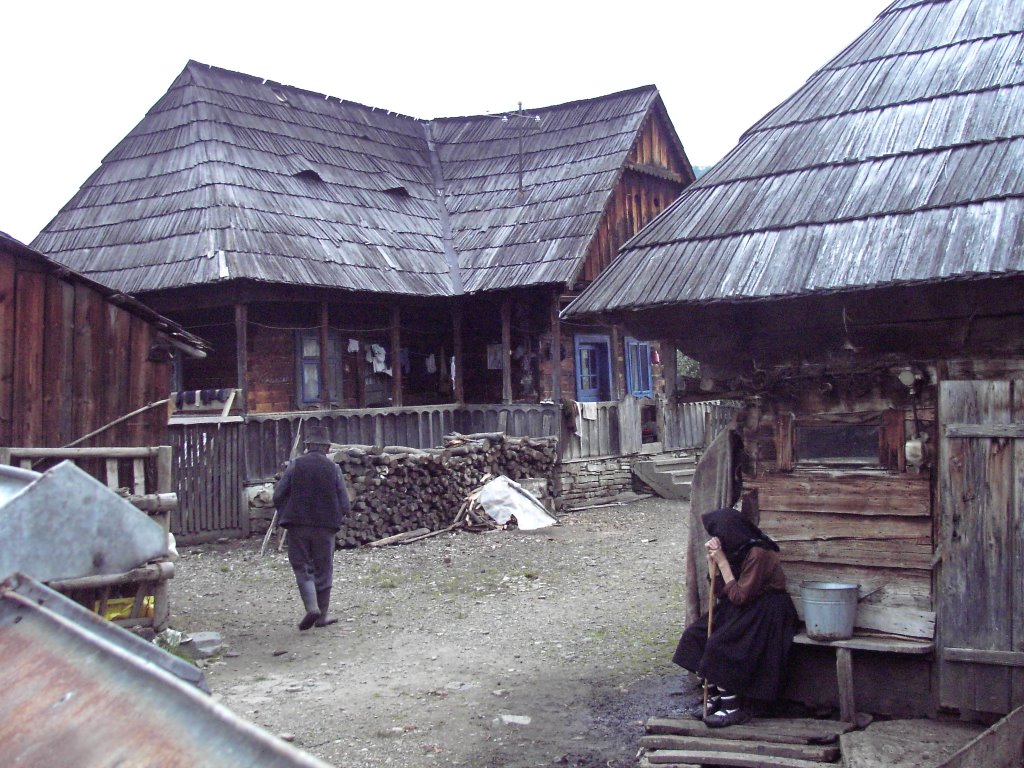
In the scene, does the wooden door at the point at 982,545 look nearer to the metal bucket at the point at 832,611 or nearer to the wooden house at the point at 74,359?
the metal bucket at the point at 832,611

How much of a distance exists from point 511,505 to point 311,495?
6.50 metres

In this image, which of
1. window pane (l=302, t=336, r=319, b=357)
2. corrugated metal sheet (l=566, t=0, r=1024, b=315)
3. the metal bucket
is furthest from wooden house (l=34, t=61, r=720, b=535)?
the metal bucket

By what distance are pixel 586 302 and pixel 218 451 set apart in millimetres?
8501

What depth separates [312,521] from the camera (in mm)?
9305

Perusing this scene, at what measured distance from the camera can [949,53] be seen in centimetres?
790

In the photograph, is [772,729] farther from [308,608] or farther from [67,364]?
[67,364]

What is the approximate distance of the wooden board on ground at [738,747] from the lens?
5.78 metres

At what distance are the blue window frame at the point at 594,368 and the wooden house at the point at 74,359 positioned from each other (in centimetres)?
1045

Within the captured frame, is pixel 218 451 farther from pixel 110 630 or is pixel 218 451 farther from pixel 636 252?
pixel 110 630

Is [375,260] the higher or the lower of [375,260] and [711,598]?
the higher

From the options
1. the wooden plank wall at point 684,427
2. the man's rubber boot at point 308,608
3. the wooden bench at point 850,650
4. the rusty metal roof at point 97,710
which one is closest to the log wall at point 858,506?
the wooden bench at point 850,650

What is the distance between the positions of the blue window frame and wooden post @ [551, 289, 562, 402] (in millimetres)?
1322

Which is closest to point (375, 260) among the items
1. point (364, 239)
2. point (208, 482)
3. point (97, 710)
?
point (364, 239)

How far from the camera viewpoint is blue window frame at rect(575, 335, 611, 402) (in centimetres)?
1925
